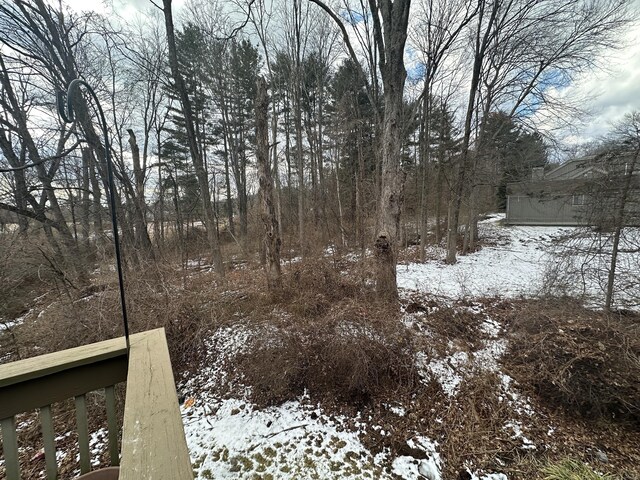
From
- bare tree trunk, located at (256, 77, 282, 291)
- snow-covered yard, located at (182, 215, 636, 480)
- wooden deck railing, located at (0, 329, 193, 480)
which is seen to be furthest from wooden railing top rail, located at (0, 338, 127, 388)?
bare tree trunk, located at (256, 77, 282, 291)

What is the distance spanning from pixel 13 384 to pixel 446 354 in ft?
12.6

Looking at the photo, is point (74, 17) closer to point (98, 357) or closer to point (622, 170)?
point (98, 357)

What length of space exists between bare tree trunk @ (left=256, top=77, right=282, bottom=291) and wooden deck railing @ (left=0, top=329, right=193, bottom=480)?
11.6 ft

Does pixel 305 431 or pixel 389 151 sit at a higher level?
pixel 389 151

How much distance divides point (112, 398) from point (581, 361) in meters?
4.28

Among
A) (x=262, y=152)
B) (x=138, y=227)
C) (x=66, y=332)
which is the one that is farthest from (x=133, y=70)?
(x=66, y=332)

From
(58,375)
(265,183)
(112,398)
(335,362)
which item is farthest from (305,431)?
(265,183)

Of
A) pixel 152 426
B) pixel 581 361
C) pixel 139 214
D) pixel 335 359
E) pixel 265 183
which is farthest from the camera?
pixel 139 214

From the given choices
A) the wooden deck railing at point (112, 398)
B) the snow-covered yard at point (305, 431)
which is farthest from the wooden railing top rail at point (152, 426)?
the snow-covered yard at point (305, 431)

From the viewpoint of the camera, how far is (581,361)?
273cm

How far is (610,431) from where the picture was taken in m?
2.34

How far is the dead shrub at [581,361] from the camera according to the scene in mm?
2482

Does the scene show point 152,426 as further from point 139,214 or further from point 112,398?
point 139,214

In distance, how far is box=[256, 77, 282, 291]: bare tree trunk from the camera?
472 centimetres
